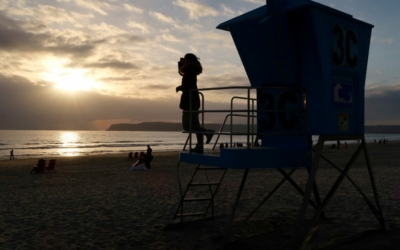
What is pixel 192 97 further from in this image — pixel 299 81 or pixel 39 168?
pixel 39 168

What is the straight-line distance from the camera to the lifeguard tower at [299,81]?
6969 millimetres

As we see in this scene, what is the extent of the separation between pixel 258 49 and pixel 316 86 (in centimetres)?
145

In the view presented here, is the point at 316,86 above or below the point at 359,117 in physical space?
above

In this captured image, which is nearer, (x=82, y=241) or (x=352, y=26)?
(x=352, y=26)

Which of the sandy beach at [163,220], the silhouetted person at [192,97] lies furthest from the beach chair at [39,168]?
the silhouetted person at [192,97]

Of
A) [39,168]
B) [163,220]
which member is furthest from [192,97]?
[39,168]

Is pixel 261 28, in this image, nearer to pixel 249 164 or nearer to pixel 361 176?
pixel 249 164

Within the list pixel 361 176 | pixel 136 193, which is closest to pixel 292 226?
pixel 136 193

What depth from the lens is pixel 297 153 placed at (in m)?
7.51

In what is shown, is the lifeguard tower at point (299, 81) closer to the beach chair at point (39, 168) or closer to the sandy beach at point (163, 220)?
the sandy beach at point (163, 220)

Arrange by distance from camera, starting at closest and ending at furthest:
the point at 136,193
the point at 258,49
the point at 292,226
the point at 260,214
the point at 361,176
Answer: the point at 258,49
the point at 292,226
the point at 260,214
the point at 136,193
the point at 361,176

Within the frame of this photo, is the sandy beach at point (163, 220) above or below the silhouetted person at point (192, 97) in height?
below

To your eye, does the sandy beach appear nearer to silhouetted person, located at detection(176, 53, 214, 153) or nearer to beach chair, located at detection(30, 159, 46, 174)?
silhouetted person, located at detection(176, 53, 214, 153)

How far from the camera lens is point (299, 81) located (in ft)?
24.7
